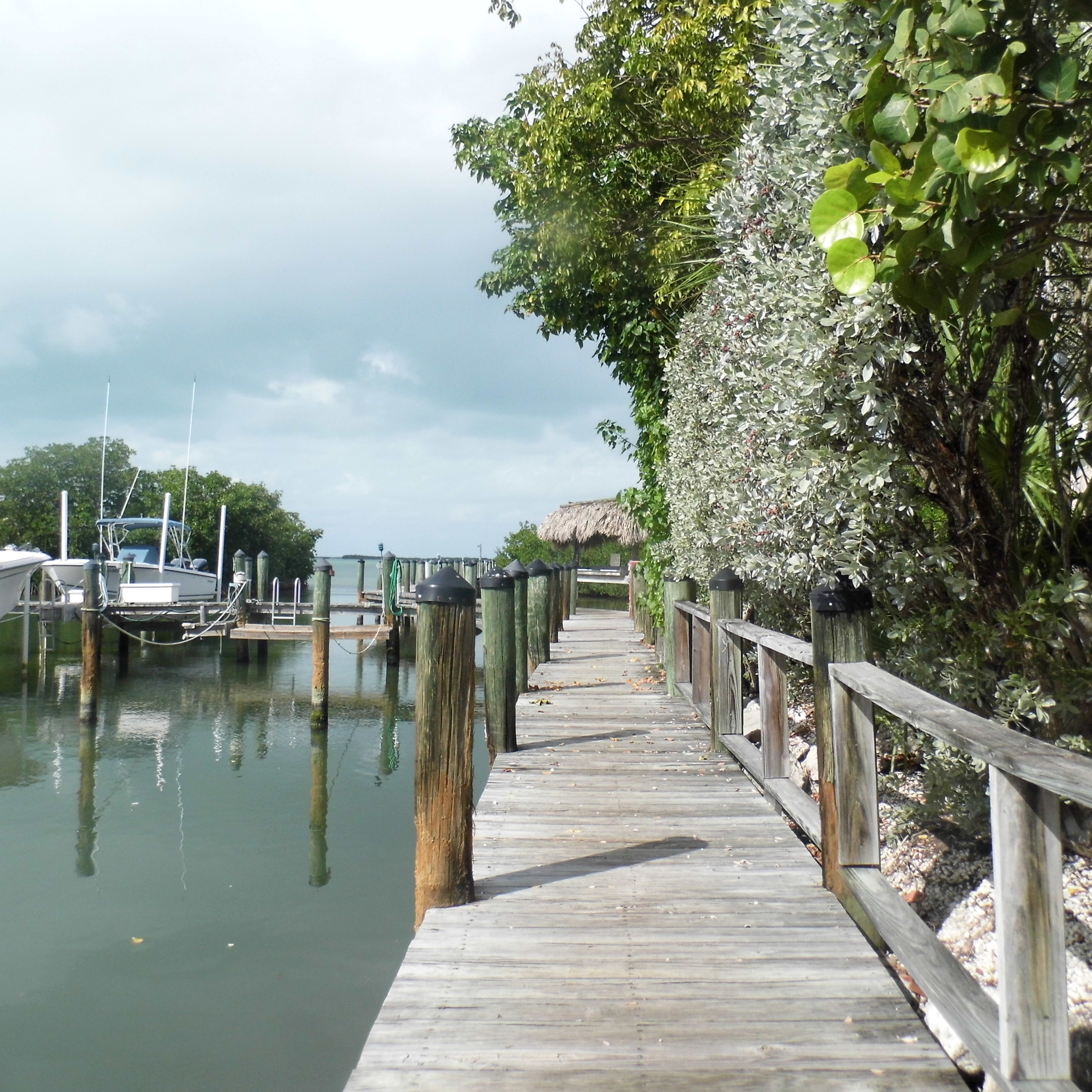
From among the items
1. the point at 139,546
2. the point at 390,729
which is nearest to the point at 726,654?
the point at 390,729

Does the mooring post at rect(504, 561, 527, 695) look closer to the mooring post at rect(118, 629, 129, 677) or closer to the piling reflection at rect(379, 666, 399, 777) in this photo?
the piling reflection at rect(379, 666, 399, 777)

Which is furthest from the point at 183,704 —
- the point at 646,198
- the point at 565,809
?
the point at 565,809

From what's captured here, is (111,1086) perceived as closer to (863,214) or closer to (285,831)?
(285,831)

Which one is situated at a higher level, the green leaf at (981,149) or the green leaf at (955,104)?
the green leaf at (955,104)

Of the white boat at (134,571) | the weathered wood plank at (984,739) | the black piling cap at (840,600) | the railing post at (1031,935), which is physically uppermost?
the white boat at (134,571)

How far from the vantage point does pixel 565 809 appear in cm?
458

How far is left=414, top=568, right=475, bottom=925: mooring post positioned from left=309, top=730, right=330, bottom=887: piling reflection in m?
5.40

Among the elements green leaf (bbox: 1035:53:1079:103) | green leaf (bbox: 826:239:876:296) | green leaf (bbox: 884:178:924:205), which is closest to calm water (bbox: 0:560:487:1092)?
green leaf (bbox: 826:239:876:296)

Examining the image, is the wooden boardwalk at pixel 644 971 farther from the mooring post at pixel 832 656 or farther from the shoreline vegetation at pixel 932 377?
the shoreline vegetation at pixel 932 377

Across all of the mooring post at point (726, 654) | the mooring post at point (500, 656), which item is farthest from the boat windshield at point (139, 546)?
the mooring post at point (726, 654)

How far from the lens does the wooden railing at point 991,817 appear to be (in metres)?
1.75

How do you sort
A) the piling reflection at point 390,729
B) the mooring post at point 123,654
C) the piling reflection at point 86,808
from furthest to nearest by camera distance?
the mooring post at point 123,654
the piling reflection at point 390,729
the piling reflection at point 86,808

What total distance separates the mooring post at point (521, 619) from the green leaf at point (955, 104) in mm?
6828

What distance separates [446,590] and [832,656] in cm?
145
